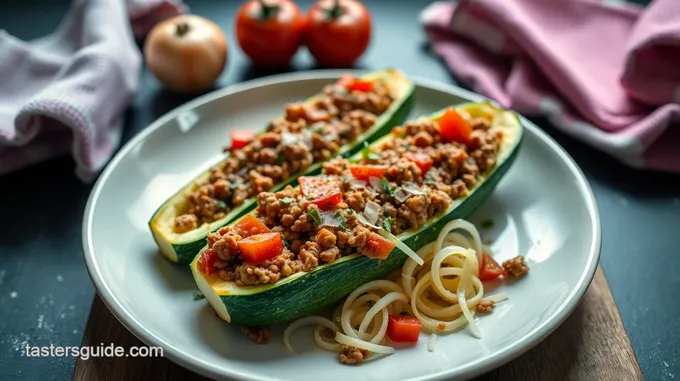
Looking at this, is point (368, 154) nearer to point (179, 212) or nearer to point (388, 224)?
point (388, 224)

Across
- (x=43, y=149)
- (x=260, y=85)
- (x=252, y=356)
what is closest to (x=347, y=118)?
(x=260, y=85)

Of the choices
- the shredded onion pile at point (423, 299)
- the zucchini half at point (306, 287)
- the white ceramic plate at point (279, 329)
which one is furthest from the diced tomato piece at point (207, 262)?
the shredded onion pile at point (423, 299)

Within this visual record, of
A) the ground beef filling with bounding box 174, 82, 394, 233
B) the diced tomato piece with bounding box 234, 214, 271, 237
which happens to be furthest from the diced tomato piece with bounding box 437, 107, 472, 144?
the diced tomato piece with bounding box 234, 214, 271, 237

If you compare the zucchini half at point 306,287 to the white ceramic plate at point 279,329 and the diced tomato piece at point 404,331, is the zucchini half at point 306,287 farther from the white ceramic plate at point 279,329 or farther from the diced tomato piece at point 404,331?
the diced tomato piece at point 404,331

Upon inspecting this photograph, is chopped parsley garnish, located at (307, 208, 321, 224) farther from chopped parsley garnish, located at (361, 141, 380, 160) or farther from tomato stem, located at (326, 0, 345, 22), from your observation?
tomato stem, located at (326, 0, 345, 22)

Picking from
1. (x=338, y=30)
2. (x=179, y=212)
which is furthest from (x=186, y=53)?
(x=179, y=212)
